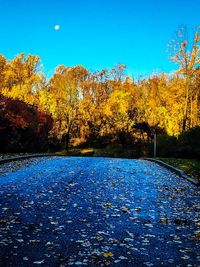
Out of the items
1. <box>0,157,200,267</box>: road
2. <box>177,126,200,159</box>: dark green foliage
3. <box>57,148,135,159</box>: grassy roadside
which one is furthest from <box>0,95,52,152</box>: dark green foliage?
<box>0,157,200,267</box>: road

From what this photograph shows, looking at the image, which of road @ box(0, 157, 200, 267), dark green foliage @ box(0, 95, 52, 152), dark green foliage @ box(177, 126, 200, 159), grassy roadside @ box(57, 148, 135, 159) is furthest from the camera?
grassy roadside @ box(57, 148, 135, 159)

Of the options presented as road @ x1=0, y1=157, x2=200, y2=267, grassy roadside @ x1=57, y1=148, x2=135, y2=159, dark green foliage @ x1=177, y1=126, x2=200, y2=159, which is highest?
dark green foliage @ x1=177, y1=126, x2=200, y2=159

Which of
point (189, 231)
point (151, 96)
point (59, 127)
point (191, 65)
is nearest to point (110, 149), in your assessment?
point (59, 127)

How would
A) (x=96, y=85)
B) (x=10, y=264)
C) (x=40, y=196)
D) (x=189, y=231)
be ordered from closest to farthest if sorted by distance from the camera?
(x=10, y=264), (x=189, y=231), (x=40, y=196), (x=96, y=85)

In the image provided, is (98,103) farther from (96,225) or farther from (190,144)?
(96,225)

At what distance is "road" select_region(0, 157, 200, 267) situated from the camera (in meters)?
4.84

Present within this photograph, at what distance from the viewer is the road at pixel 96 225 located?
15.9 ft

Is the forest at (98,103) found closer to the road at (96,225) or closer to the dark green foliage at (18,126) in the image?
the dark green foliage at (18,126)

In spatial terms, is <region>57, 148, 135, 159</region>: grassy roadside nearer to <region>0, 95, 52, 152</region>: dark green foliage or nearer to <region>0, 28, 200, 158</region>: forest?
<region>0, 28, 200, 158</region>: forest

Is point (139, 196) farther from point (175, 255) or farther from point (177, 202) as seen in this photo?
point (175, 255)

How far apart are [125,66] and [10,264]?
56.7 meters

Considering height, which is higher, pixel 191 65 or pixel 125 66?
pixel 125 66

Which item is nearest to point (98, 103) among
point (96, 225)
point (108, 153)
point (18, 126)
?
point (108, 153)

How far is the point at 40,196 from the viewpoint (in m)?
9.24
